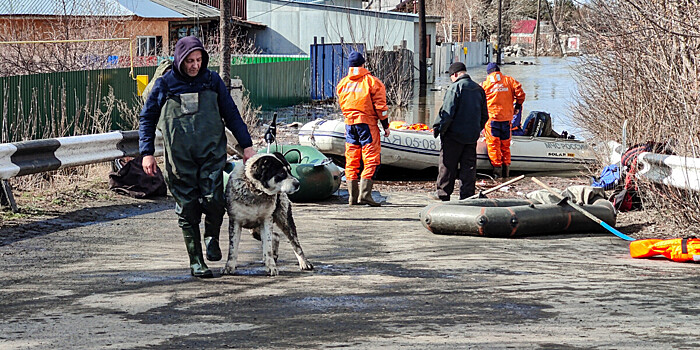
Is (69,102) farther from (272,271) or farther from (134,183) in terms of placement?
(272,271)

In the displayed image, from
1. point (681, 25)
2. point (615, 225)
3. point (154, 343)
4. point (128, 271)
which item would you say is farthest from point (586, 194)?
point (154, 343)

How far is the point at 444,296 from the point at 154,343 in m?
2.08

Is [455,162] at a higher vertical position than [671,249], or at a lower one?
higher

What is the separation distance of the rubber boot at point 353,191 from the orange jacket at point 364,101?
2.49 feet

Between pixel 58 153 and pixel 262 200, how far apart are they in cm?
397

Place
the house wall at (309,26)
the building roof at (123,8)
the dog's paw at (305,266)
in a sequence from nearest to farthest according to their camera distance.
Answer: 1. the dog's paw at (305,266)
2. the building roof at (123,8)
3. the house wall at (309,26)

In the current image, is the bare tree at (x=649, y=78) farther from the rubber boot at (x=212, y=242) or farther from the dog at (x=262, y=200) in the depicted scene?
the rubber boot at (x=212, y=242)

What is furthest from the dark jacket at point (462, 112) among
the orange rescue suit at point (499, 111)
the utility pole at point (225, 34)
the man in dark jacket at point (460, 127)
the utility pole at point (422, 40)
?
the utility pole at point (422, 40)

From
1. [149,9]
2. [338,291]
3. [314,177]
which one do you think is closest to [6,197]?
[314,177]

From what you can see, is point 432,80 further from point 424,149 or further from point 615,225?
point 615,225

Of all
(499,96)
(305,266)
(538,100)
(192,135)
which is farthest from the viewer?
(538,100)

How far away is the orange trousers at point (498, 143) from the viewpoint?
15766 mm

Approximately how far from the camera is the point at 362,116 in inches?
437

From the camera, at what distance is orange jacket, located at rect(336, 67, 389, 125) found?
11.1m
